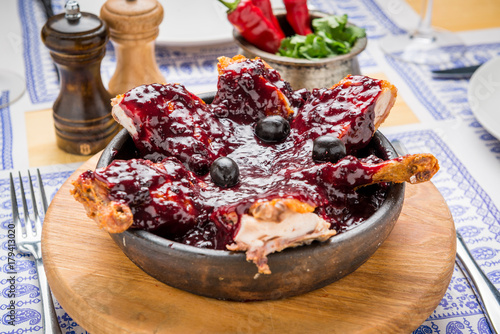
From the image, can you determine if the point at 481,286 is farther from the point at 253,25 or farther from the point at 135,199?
the point at 253,25

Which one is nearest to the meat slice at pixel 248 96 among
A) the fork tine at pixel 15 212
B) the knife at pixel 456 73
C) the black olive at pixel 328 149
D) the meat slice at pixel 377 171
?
the black olive at pixel 328 149

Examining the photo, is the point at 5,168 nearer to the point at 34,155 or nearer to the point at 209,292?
the point at 34,155

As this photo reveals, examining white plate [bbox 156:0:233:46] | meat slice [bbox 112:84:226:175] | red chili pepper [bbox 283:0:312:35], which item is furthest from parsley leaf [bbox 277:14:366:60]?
meat slice [bbox 112:84:226:175]

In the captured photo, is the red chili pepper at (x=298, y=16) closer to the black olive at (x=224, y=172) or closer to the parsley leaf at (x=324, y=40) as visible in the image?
the parsley leaf at (x=324, y=40)

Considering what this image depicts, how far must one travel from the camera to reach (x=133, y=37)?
2.51 meters

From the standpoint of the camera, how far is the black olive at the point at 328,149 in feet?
5.40

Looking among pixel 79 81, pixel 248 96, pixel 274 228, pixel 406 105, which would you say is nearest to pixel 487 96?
pixel 406 105

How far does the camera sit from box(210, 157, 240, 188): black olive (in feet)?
5.15

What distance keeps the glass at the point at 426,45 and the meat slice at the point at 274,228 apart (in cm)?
210

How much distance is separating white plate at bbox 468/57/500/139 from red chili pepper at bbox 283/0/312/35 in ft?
2.71

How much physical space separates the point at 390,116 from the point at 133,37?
1.27 m

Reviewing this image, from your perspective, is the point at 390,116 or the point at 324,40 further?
the point at 390,116

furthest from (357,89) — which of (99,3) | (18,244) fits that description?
(99,3)

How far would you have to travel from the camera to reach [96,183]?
1.43 metres
